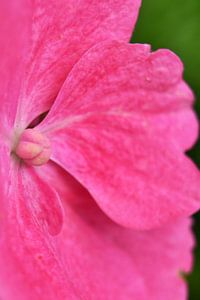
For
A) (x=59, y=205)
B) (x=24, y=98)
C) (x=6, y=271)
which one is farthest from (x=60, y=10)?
(x=6, y=271)

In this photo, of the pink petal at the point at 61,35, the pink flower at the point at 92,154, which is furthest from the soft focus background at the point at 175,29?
the pink petal at the point at 61,35

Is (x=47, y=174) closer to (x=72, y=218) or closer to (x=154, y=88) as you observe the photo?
(x=72, y=218)

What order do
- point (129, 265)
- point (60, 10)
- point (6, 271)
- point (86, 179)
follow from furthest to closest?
point (129, 265)
point (86, 179)
point (60, 10)
point (6, 271)

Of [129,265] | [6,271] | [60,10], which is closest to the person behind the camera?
[6,271]

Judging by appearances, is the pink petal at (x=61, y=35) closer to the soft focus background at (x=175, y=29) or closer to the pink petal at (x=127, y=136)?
the pink petal at (x=127, y=136)

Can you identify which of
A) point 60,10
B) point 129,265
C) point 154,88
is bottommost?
point 129,265

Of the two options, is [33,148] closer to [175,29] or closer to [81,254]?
[81,254]

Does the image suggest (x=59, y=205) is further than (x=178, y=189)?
No

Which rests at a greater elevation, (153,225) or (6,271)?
(6,271)
